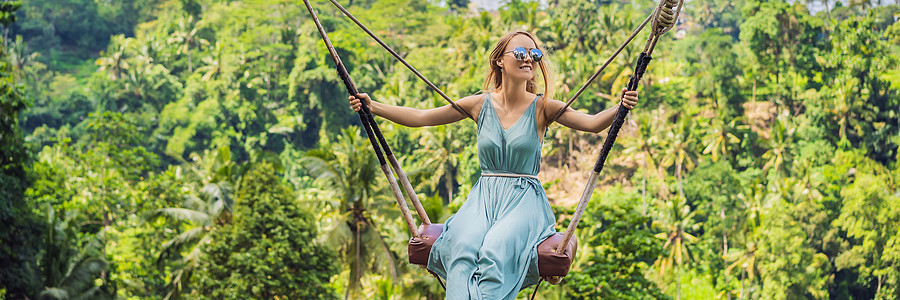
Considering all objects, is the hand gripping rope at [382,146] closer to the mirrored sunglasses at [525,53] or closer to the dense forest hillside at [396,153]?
the mirrored sunglasses at [525,53]

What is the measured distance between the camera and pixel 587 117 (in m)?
4.00

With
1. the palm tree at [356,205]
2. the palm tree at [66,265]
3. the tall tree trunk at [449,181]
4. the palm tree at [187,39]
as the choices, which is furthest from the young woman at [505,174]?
the palm tree at [187,39]

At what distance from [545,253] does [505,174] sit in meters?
0.39

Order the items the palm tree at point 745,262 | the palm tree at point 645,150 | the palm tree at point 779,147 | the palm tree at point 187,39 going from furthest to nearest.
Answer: the palm tree at point 187,39
the palm tree at point 645,150
the palm tree at point 779,147
the palm tree at point 745,262

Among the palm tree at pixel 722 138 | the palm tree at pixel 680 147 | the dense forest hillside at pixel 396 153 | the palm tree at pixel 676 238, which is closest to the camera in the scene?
the dense forest hillside at pixel 396 153

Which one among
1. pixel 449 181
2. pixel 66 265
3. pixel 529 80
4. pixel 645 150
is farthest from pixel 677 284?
pixel 529 80

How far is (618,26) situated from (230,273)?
89.8ft

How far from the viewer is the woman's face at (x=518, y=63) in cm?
396

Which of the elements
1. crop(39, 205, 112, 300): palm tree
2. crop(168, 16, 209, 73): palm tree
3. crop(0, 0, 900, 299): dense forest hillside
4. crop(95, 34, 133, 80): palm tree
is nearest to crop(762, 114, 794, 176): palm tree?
crop(0, 0, 900, 299): dense forest hillside

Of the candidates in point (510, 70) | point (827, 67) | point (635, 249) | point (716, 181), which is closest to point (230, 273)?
point (635, 249)

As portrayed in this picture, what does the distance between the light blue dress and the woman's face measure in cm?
13

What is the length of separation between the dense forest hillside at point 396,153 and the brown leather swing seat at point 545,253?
10068 millimetres

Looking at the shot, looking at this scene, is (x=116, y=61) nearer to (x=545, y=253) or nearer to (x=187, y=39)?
(x=187, y=39)

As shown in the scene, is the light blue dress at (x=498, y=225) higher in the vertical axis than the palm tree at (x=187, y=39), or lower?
higher
